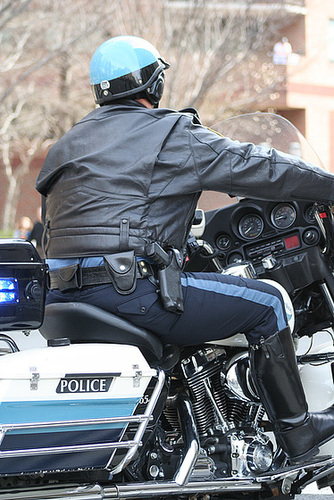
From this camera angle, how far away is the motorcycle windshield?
4.12 meters

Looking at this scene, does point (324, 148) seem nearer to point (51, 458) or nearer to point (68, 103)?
point (68, 103)

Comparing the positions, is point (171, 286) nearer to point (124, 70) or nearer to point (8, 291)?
point (8, 291)

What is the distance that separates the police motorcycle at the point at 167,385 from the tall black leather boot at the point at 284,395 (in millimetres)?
119

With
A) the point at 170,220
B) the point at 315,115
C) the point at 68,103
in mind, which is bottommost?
the point at 315,115

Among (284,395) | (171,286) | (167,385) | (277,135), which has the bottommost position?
(284,395)

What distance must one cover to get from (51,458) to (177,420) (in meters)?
0.93

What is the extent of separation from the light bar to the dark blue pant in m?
0.38

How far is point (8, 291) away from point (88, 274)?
0.40 meters

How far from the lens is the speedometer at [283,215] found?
160 inches

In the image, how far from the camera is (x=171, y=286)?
3287 millimetres

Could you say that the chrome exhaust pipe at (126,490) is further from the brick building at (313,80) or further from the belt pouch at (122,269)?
the brick building at (313,80)

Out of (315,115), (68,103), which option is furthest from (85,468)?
(315,115)

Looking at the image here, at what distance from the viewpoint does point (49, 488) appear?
3.10 m

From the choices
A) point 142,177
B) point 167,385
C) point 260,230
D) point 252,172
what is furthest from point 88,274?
point 260,230
